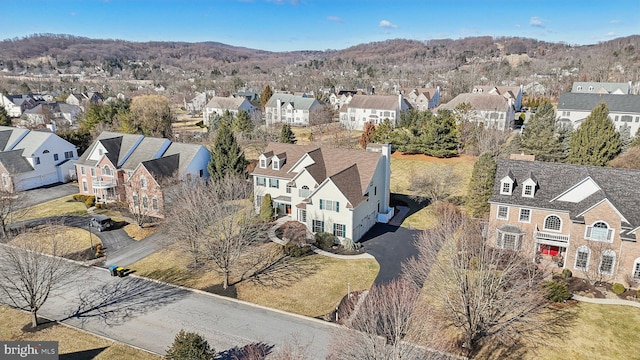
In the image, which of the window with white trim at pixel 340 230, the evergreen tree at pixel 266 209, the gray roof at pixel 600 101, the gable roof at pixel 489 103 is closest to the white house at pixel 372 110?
the gable roof at pixel 489 103

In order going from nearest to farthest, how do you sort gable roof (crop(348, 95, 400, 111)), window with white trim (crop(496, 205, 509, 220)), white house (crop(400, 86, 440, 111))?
1. window with white trim (crop(496, 205, 509, 220))
2. gable roof (crop(348, 95, 400, 111))
3. white house (crop(400, 86, 440, 111))

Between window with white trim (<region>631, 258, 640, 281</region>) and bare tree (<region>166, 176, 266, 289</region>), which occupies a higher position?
bare tree (<region>166, 176, 266, 289</region>)

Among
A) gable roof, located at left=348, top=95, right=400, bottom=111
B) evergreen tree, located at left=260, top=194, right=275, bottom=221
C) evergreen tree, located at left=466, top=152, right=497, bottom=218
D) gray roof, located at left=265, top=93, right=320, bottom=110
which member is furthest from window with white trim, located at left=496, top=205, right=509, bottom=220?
gray roof, located at left=265, top=93, right=320, bottom=110

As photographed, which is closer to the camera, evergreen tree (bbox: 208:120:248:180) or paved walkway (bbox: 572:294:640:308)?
paved walkway (bbox: 572:294:640:308)

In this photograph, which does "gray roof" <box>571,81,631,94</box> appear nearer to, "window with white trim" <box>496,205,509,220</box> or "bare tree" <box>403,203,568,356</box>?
"window with white trim" <box>496,205,509,220</box>

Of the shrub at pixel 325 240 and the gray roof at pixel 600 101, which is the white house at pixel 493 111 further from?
the shrub at pixel 325 240

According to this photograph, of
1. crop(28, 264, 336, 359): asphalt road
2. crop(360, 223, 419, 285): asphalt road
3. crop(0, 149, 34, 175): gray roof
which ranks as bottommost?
crop(28, 264, 336, 359): asphalt road

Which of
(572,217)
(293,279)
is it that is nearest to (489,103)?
(572,217)

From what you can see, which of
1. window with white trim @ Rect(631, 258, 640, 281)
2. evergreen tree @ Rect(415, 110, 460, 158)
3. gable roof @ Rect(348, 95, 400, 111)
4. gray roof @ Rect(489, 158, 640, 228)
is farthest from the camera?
gable roof @ Rect(348, 95, 400, 111)
